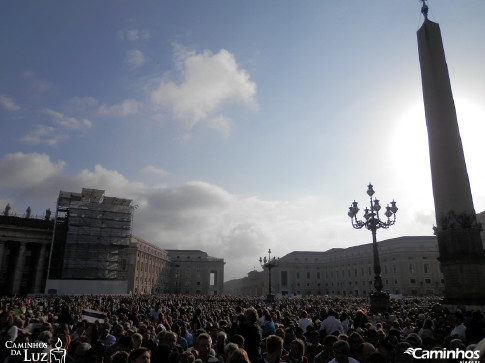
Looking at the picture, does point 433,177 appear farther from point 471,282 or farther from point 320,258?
point 320,258

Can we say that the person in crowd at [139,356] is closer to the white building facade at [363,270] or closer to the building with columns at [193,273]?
the white building facade at [363,270]

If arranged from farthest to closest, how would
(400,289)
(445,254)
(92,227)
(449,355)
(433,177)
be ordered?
1. (400,289)
2. (92,227)
3. (433,177)
4. (445,254)
5. (449,355)

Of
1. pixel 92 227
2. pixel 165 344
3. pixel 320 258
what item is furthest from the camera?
pixel 320 258

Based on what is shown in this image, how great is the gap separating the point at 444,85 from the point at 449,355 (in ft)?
64.9

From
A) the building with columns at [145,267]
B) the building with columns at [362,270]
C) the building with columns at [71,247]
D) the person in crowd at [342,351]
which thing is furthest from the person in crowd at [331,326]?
the building with columns at [362,270]

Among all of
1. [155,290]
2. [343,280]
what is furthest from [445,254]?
[343,280]

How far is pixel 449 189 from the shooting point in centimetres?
1905

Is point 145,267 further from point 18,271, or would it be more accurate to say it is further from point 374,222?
point 374,222

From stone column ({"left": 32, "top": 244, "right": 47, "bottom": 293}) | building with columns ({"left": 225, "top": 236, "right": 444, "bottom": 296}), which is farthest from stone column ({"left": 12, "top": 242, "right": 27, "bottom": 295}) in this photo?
building with columns ({"left": 225, "top": 236, "right": 444, "bottom": 296})

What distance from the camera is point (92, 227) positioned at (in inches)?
2172

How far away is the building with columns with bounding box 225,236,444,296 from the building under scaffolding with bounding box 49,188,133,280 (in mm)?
50794

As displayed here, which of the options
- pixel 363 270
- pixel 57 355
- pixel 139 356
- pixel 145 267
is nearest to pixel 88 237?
pixel 145 267

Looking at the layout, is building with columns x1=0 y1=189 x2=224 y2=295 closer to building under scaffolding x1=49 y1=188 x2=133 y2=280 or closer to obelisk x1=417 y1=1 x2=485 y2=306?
building under scaffolding x1=49 y1=188 x2=133 y2=280

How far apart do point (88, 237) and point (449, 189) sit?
1959 inches
